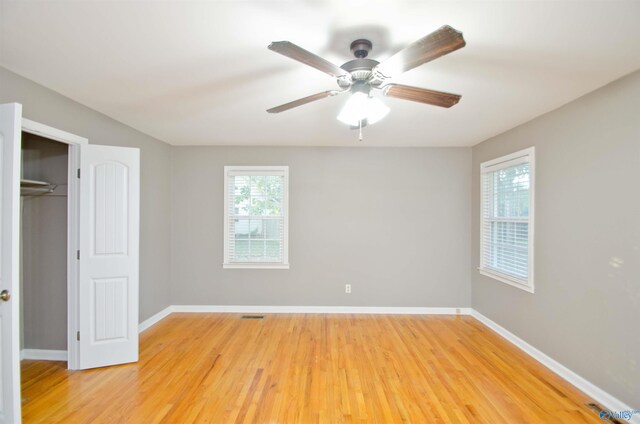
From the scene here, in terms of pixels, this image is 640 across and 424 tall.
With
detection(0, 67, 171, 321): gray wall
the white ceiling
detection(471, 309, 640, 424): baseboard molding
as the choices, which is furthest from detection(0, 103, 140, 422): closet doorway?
detection(471, 309, 640, 424): baseboard molding

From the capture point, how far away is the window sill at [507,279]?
308 cm

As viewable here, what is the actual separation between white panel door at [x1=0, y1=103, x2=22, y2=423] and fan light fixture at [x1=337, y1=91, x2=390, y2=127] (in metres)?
2.03

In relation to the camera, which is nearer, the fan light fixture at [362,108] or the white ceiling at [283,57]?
the white ceiling at [283,57]

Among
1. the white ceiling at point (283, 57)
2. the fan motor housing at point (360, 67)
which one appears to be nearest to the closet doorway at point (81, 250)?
the white ceiling at point (283, 57)

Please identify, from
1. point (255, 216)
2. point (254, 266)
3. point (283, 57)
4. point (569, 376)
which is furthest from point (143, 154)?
point (569, 376)

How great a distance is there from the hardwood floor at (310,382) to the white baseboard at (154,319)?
0.55 feet

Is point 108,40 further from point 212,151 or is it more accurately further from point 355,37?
point 212,151

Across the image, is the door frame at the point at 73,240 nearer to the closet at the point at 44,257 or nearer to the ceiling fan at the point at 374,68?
the closet at the point at 44,257

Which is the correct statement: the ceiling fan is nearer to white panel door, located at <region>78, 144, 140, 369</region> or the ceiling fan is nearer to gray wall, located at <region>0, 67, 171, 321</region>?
white panel door, located at <region>78, 144, 140, 369</region>

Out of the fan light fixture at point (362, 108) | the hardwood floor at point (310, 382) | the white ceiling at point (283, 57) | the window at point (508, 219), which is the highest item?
the white ceiling at point (283, 57)

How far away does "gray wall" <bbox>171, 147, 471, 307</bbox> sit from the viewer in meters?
4.26

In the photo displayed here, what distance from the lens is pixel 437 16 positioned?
1477mm

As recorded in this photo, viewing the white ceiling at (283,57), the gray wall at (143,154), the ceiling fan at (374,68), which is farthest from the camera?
the gray wall at (143,154)

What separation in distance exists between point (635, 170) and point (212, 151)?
14.8ft
